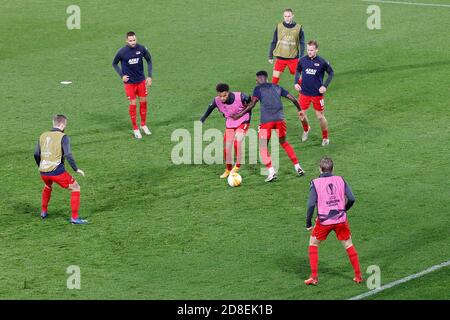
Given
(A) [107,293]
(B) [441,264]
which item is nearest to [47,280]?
(A) [107,293]

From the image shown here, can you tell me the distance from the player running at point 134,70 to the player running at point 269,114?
382 cm

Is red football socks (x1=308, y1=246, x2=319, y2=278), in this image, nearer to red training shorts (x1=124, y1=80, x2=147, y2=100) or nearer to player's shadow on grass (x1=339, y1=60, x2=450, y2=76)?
red training shorts (x1=124, y1=80, x2=147, y2=100)

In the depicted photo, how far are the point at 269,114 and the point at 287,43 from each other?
5.97m

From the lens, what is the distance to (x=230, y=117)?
2403cm

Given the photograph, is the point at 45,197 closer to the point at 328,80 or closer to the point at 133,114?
the point at 133,114

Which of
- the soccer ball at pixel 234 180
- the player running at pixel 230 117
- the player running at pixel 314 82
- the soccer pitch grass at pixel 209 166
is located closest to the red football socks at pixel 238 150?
the player running at pixel 230 117

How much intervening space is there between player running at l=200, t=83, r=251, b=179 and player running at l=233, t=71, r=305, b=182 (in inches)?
7.6

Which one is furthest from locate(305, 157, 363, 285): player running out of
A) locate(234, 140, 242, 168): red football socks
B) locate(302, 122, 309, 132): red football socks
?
locate(302, 122, 309, 132): red football socks

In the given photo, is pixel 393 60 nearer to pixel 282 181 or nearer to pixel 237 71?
pixel 237 71

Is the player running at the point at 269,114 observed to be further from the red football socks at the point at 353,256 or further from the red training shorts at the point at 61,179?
the red football socks at the point at 353,256

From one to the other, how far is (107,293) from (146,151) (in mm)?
8206

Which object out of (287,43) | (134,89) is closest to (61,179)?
(134,89)

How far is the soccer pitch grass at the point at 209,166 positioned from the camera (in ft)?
64.1

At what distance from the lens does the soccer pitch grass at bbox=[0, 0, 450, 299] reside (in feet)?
64.1
